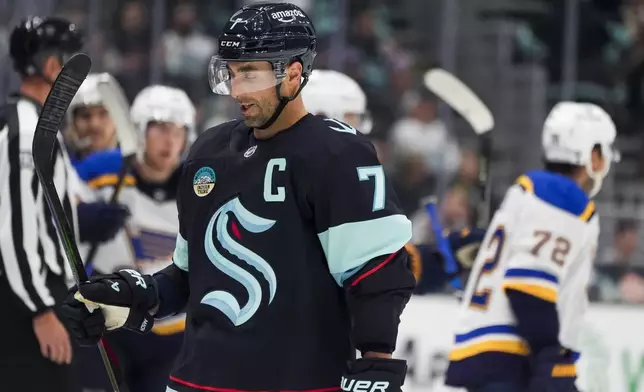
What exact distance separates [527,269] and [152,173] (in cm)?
153

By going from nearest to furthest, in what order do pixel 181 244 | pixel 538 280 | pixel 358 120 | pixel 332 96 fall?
pixel 181 244 < pixel 538 280 < pixel 332 96 < pixel 358 120

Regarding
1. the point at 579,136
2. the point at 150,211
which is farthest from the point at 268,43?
the point at 150,211

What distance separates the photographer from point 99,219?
4.45m

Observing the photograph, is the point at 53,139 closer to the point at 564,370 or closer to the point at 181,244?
the point at 181,244

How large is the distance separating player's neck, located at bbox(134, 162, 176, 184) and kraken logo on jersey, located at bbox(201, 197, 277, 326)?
86.8 inches

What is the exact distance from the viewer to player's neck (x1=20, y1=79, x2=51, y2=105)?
150 inches

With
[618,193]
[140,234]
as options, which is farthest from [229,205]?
[618,193]

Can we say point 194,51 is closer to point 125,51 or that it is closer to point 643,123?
point 125,51

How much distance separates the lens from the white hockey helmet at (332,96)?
178 inches

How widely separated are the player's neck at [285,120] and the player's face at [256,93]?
0.02 metres

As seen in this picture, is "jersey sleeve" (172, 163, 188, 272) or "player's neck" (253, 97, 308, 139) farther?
"jersey sleeve" (172, 163, 188, 272)

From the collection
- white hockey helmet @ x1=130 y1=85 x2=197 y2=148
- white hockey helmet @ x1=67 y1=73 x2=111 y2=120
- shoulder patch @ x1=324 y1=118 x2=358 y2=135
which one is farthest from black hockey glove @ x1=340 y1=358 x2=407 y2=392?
white hockey helmet @ x1=67 y1=73 x2=111 y2=120

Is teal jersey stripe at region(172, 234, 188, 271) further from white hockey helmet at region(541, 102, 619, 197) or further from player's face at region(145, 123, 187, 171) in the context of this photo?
player's face at region(145, 123, 187, 171)

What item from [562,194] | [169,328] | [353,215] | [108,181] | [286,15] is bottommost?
[169,328]
